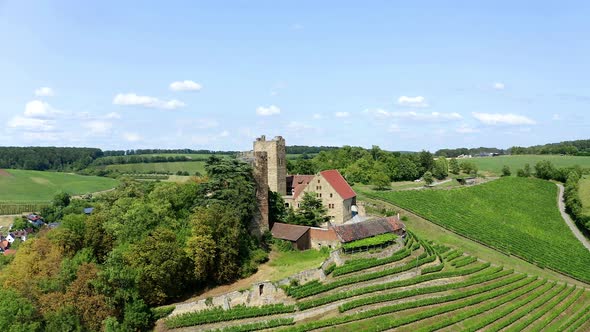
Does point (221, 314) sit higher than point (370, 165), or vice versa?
point (370, 165)

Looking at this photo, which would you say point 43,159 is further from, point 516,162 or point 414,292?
point 516,162

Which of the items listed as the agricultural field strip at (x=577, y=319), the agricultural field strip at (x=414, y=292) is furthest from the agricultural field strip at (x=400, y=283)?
the agricultural field strip at (x=577, y=319)

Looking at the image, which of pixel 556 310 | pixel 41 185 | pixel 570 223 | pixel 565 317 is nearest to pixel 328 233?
pixel 556 310

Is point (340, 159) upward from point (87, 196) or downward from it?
upward

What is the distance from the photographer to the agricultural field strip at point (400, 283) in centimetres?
3294

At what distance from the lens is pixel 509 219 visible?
66312 millimetres

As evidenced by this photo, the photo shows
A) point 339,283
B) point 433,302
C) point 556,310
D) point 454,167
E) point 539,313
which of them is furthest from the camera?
point 454,167

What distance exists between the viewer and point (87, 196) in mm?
103062

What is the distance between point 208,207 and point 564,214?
65.7m

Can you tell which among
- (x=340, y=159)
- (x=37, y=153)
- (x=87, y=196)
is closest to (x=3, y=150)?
(x=37, y=153)

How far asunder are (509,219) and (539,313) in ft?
98.0

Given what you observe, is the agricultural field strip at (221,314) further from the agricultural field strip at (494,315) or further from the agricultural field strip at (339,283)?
the agricultural field strip at (494,315)

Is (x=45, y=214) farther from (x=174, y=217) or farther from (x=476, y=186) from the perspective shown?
(x=476, y=186)

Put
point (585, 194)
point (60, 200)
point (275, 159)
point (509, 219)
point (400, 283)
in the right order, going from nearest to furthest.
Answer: point (400, 283) → point (275, 159) → point (509, 219) → point (585, 194) → point (60, 200)
